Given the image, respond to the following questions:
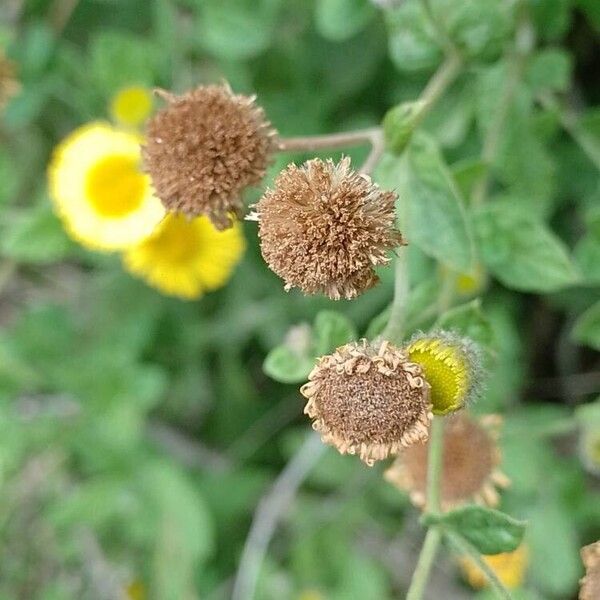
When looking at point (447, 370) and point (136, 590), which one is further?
point (136, 590)

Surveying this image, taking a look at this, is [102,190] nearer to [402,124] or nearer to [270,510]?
[270,510]

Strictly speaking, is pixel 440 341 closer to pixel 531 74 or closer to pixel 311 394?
pixel 311 394

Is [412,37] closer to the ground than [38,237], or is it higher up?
higher up

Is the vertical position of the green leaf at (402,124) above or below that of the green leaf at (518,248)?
above

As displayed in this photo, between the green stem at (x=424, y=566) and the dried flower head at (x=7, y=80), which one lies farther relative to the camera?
Answer: the dried flower head at (x=7, y=80)

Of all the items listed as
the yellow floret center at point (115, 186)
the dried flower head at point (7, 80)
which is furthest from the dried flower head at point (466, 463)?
the dried flower head at point (7, 80)

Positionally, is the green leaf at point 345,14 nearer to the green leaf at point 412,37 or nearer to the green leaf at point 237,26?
the green leaf at point 412,37

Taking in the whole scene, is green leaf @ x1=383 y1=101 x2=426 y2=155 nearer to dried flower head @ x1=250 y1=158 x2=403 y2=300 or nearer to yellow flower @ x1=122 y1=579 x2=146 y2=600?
dried flower head @ x1=250 y1=158 x2=403 y2=300

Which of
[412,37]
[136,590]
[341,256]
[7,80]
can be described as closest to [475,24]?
[412,37]
